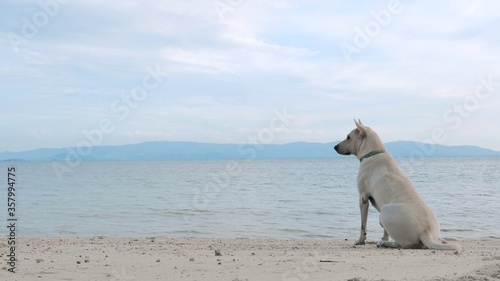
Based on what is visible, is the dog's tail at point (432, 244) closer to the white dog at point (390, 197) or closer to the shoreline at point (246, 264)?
the white dog at point (390, 197)

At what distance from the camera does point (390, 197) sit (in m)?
8.27

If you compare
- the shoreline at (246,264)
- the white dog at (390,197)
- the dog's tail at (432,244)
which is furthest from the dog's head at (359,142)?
the dog's tail at (432,244)

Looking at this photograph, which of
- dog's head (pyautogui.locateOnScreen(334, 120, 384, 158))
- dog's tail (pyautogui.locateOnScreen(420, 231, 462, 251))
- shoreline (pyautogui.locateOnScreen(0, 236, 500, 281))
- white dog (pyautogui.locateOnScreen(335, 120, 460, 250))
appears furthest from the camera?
dog's head (pyautogui.locateOnScreen(334, 120, 384, 158))

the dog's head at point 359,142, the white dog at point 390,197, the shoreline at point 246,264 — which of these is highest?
the dog's head at point 359,142

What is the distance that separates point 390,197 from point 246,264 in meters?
2.87

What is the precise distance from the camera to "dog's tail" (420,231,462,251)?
24.9 feet

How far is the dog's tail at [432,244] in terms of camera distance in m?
7.58

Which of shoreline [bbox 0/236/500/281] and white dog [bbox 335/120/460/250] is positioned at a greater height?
white dog [bbox 335/120/460/250]

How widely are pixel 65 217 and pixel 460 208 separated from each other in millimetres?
13199

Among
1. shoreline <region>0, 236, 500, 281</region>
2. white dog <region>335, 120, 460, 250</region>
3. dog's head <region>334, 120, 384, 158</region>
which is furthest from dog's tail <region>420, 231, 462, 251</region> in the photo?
dog's head <region>334, 120, 384, 158</region>

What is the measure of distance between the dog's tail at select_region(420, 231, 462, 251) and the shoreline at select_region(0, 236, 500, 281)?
0.45 ft

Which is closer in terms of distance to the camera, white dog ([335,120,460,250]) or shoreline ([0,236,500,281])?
shoreline ([0,236,500,281])

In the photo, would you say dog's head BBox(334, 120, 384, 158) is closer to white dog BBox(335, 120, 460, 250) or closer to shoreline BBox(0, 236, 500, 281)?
white dog BBox(335, 120, 460, 250)

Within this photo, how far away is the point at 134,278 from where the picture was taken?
5.63 meters
